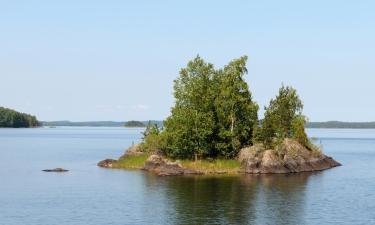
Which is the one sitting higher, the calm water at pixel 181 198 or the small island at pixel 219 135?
the small island at pixel 219 135

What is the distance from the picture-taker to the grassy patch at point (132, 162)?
417ft

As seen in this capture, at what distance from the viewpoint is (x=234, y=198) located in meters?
84.4

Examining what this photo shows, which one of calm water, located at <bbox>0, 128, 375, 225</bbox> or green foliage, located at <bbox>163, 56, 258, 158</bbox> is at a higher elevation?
green foliage, located at <bbox>163, 56, 258, 158</bbox>

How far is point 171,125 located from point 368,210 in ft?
175

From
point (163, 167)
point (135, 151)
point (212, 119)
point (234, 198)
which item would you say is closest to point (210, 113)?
point (212, 119)

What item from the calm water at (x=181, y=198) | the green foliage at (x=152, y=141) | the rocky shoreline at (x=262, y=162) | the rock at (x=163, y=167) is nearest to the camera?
the calm water at (x=181, y=198)

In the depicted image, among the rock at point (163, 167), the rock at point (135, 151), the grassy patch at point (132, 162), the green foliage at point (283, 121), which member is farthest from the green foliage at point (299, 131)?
the rock at point (135, 151)

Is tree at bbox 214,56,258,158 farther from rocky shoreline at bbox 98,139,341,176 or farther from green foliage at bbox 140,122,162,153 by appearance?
green foliage at bbox 140,122,162,153

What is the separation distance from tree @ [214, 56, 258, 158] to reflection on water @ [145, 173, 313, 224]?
11.4 m

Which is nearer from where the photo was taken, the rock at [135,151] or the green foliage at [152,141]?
the green foliage at [152,141]

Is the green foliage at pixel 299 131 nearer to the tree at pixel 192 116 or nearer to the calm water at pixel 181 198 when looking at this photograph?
the calm water at pixel 181 198

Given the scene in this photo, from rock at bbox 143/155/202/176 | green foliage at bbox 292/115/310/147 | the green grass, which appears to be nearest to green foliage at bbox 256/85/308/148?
green foliage at bbox 292/115/310/147

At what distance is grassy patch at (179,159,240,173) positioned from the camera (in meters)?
117

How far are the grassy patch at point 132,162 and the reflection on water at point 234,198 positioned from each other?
15.5 m
